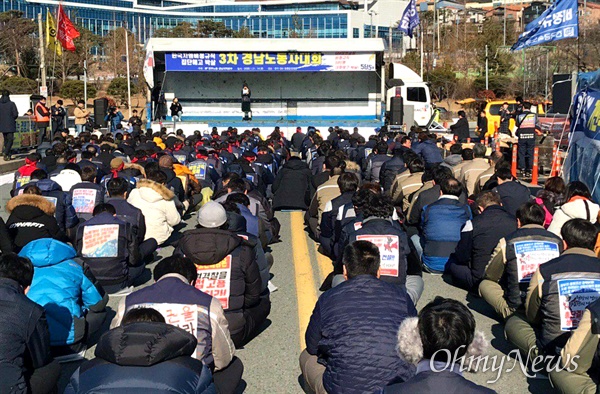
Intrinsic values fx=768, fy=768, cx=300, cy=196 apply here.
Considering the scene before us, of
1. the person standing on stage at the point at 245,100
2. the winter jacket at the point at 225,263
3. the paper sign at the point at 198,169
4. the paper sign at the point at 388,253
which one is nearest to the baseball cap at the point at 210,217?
the winter jacket at the point at 225,263

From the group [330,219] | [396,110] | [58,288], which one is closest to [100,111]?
[396,110]

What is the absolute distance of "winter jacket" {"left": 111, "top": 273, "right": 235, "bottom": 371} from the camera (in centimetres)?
472

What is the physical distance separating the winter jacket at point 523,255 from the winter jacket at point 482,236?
0.96m

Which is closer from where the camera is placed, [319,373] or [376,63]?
[319,373]

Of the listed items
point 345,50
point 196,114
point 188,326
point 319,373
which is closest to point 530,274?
point 319,373

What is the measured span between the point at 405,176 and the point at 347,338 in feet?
26.5

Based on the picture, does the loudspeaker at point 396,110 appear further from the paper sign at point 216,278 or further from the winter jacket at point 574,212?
the paper sign at point 216,278

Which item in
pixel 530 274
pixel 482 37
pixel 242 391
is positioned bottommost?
pixel 242 391

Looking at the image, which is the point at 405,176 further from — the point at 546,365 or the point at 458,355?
the point at 458,355

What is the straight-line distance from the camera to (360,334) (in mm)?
4398

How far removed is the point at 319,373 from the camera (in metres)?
5.03

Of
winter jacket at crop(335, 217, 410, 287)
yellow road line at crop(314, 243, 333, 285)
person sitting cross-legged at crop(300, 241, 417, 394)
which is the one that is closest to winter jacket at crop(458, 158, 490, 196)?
yellow road line at crop(314, 243, 333, 285)

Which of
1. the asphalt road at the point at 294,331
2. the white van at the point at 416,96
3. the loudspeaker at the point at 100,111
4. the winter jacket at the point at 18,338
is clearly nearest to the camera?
the winter jacket at the point at 18,338

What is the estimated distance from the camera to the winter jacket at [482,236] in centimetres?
790
